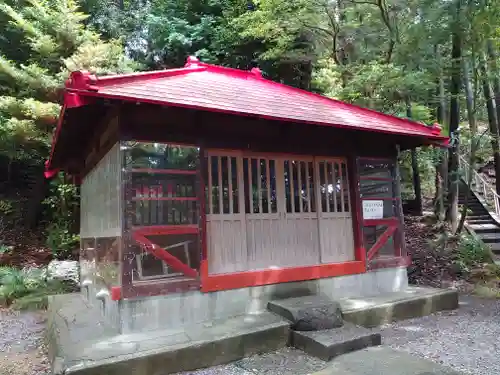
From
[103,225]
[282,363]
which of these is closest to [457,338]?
[282,363]

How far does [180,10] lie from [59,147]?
8.98m

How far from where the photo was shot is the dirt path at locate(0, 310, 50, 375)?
4504 mm

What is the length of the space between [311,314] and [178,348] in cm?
168

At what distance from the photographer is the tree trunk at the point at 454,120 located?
8.91 m

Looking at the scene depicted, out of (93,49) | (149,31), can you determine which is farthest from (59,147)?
(149,31)

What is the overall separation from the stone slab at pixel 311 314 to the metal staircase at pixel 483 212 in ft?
20.5

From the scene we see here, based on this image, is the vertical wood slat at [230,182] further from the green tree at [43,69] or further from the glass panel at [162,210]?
the green tree at [43,69]

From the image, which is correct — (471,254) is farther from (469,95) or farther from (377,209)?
(469,95)

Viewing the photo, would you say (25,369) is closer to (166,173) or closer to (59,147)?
(166,173)

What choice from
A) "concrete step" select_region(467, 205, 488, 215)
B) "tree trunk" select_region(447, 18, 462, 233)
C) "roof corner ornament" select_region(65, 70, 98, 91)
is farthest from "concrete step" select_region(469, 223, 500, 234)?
"roof corner ornament" select_region(65, 70, 98, 91)

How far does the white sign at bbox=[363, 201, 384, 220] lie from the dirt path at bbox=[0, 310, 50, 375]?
5.04m

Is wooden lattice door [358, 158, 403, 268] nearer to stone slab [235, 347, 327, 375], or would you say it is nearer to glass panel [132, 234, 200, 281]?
stone slab [235, 347, 327, 375]

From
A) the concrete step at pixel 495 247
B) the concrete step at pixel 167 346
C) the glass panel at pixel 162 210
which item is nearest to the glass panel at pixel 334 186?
the concrete step at pixel 167 346

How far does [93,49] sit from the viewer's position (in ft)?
33.9
